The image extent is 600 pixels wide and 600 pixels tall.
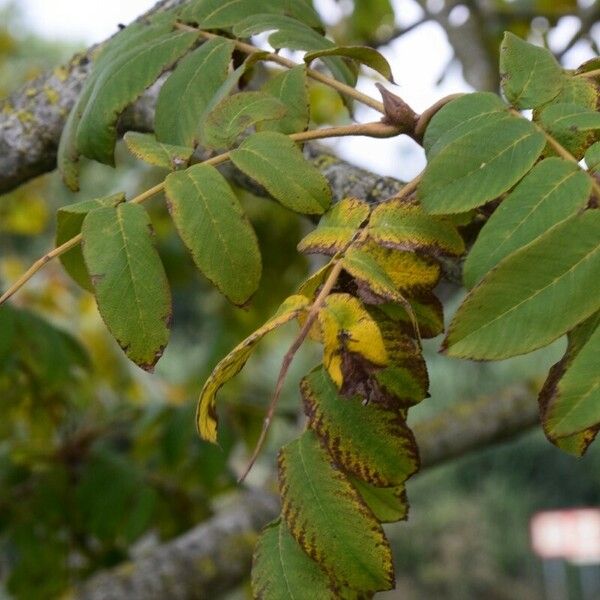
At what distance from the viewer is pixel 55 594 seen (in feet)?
4.69

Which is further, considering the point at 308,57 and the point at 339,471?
the point at 308,57

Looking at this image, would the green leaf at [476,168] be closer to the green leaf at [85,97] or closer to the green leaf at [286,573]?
the green leaf at [286,573]

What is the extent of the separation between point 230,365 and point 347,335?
6cm

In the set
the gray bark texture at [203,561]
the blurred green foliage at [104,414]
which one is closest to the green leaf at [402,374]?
the blurred green foliage at [104,414]

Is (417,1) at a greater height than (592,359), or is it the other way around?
(592,359)

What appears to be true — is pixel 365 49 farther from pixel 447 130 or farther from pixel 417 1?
pixel 417 1

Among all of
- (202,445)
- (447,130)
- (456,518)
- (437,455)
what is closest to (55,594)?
(202,445)

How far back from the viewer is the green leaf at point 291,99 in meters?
0.61

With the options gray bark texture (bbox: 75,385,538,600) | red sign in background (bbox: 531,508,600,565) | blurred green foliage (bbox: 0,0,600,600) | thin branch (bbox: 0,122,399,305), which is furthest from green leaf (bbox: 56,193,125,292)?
red sign in background (bbox: 531,508,600,565)

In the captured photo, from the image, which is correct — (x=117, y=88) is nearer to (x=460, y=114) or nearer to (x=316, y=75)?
(x=316, y=75)

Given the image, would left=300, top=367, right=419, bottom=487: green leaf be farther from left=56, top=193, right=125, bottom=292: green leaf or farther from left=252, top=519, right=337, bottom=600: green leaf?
left=56, top=193, right=125, bottom=292: green leaf

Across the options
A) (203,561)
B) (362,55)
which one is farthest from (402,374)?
(203,561)

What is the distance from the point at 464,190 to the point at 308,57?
18 cm

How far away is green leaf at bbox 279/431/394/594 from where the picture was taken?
46cm
